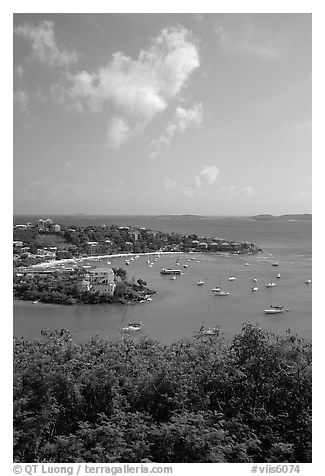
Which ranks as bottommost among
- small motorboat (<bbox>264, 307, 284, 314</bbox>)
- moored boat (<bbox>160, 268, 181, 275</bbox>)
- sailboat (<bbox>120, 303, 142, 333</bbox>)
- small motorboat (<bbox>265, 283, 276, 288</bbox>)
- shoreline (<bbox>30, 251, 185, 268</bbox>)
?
sailboat (<bbox>120, 303, 142, 333</bbox>)

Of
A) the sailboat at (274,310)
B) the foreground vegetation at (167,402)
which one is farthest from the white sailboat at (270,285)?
the foreground vegetation at (167,402)

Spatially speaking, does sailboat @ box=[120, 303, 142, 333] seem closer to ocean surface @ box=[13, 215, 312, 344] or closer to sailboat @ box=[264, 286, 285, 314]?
ocean surface @ box=[13, 215, 312, 344]

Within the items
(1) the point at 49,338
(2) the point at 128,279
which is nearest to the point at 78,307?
(2) the point at 128,279

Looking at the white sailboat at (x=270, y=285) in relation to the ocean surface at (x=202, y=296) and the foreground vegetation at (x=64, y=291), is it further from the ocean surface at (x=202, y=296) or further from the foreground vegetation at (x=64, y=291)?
the foreground vegetation at (x=64, y=291)

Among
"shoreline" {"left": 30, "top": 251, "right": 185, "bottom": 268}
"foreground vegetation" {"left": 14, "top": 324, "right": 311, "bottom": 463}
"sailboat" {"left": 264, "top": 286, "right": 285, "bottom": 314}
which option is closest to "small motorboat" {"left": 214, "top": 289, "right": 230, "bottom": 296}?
"sailboat" {"left": 264, "top": 286, "right": 285, "bottom": 314}

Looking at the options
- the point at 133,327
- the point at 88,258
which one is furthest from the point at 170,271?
the point at 133,327

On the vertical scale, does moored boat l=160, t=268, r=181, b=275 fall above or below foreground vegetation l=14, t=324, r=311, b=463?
above
